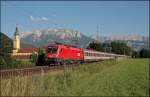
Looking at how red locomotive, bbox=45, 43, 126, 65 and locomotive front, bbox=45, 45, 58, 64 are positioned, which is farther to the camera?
red locomotive, bbox=45, 43, 126, 65

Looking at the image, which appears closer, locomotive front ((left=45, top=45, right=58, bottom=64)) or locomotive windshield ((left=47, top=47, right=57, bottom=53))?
locomotive front ((left=45, top=45, right=58, bottom=64))

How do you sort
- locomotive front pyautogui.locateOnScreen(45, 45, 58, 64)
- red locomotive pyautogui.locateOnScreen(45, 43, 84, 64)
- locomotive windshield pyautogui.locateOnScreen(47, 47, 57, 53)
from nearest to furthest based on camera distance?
locomotive front pyautogui.locateOnScreen(45, 45, 58, 64)
red locomotive pyautogui.locateOnScreen(45, 43, 84, 64)
locomotive windshield pyautogui.locateOnScreen(47, 47, 57, 53)

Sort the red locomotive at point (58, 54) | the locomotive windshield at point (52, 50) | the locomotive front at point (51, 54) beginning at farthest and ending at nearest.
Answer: the locomotive windshield at point (52, 50) → the red locomotive at point (58, 54) → the locomotive front at point (51, 54)

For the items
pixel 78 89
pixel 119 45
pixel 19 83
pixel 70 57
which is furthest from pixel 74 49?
pixel 119 45

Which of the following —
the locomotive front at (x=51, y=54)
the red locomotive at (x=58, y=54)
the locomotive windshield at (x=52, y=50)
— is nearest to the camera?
the locomotive front at (x=51, y=54)

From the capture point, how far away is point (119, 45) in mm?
180875

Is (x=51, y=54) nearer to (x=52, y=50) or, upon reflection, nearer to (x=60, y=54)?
(x=52, y=50)

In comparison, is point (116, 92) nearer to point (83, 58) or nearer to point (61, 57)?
point (61, 57)

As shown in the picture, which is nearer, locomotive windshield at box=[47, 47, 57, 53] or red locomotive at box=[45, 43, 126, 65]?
red locomotive at box=[45, 43, 126, 65]

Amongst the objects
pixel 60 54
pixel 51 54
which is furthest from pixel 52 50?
pixel 60 54

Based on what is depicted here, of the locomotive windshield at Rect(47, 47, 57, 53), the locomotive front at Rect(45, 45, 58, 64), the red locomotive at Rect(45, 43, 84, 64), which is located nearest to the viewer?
the locomotive front at Rect(45, 45, 58, 64)

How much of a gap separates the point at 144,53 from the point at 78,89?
167365 mm

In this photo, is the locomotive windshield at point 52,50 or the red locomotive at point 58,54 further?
the locomotive windshield at point 52,50

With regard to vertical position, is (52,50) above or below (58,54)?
above
